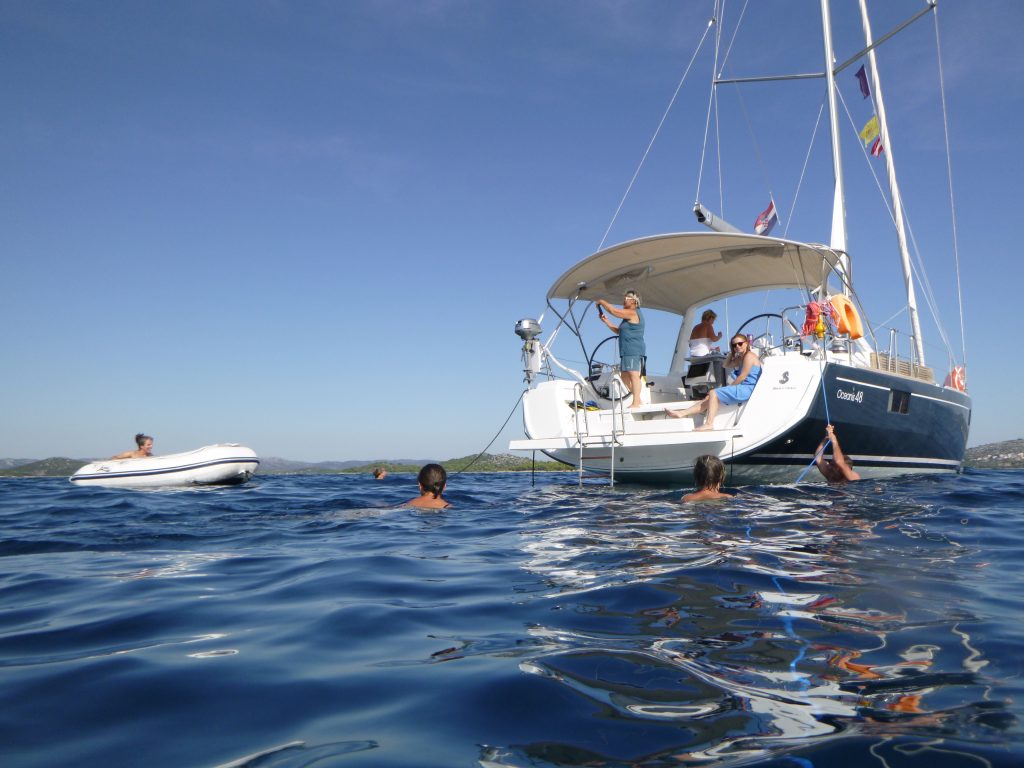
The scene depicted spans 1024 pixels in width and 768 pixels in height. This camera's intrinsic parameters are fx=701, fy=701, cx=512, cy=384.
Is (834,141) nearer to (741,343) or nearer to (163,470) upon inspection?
(741,343)

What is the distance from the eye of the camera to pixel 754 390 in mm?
8102

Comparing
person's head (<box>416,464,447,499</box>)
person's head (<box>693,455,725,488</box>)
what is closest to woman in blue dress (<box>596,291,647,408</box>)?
person's head (<box>693,455,725,488</box>)

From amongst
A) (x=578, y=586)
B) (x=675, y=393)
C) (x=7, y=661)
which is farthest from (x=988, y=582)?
(x=675, y=393)

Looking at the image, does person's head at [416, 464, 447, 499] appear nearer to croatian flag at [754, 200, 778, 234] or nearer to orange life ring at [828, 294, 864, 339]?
orange life ring at [828, 294, 864, 339]

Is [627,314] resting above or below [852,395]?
above

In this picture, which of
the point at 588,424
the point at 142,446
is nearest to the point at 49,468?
the point at 142,446

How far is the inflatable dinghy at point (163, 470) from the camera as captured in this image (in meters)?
12.3

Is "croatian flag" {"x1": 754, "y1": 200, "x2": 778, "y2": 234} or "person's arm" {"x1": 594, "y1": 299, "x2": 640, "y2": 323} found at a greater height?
"croatian flag" {"x1": 754, "y1": 200, "x2": 778, "y2": 234}

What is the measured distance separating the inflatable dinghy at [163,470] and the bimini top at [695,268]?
6.80 meters

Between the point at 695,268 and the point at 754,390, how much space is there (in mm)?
3016

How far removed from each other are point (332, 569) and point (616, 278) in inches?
303

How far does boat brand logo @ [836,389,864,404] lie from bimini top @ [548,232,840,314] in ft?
6.06

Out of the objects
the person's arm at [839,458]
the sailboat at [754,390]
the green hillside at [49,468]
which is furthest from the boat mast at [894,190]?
the green hillside at [49,468]

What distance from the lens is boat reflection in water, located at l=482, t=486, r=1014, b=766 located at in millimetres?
1553
